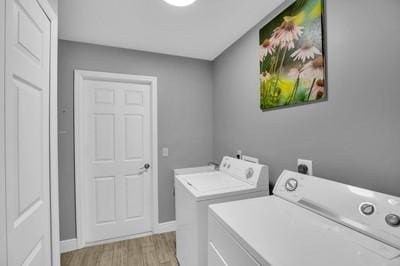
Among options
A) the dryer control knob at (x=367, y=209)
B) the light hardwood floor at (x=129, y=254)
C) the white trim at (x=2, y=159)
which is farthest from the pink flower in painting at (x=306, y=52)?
the light hardwood floor at (x=129, y=254)

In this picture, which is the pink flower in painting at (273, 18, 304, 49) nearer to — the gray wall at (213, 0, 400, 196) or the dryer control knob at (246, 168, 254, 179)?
the gray wall at (213, 0, 400, 196)

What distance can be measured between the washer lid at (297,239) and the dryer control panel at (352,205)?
36 mm

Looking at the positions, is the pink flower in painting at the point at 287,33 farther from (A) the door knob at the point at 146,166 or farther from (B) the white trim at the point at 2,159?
(A) the door knob at the point at 146,166

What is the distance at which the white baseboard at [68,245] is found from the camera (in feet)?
6.90

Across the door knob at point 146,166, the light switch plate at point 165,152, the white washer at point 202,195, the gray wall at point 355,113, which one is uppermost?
the gray wall at point 355,113

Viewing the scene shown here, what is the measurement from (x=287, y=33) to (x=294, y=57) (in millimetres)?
225

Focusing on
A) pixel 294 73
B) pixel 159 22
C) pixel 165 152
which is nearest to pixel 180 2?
pixel 159 22

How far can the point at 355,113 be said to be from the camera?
3.63 feet

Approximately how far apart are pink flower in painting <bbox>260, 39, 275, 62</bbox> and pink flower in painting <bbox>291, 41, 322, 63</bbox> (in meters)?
0.27

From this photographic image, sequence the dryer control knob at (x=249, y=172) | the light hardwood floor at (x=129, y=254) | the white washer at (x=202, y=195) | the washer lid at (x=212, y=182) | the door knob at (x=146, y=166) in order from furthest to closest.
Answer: the door knob at (x=146, y=166), the light hardwood floor at (x=129, y=254), the dryer control knob at (x=249, y=172), the washer lid at (x=212, y=182), the white washer at (x=202, y=195)

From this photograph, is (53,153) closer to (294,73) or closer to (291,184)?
(291,184)

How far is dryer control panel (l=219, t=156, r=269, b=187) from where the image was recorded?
1.63 m

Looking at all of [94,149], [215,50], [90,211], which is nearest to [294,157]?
[215,50]

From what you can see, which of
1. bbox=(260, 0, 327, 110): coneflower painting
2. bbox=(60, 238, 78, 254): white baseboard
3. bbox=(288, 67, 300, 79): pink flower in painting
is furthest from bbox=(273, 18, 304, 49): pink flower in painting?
bbox=(60, 238, 78, 254): white baseboard
